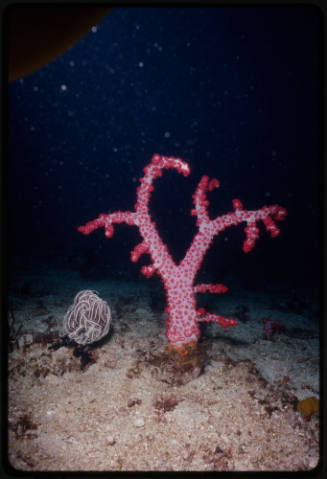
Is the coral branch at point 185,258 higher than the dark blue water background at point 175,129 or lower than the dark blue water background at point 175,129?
lower

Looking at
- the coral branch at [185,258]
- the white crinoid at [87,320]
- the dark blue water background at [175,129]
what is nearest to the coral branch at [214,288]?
the coral branch at [185,258]

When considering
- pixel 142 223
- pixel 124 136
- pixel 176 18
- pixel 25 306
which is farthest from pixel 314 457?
pixel 124 136

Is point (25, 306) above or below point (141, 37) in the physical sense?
below

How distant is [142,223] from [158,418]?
227cm

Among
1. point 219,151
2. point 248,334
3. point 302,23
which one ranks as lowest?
point 248,334

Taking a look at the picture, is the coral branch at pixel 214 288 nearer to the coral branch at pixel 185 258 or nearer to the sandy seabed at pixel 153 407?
the coral branch at pixel 185 258

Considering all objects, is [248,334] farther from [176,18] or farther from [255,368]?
[176,18]

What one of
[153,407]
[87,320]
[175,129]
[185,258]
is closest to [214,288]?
[185,258]

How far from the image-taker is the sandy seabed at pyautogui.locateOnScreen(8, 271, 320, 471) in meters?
2.10

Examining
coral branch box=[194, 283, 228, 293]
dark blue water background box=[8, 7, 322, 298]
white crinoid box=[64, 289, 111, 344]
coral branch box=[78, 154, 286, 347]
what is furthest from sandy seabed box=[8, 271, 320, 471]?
dark blue water background box=[8, 7, 322, 298]

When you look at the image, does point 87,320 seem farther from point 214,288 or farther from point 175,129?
point 175,129

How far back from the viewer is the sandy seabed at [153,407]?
2.10 m

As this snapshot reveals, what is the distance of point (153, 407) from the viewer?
2611 mm

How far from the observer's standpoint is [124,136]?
228ft
